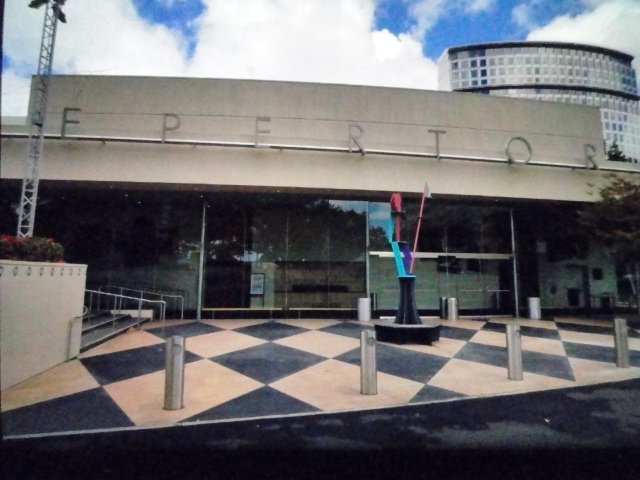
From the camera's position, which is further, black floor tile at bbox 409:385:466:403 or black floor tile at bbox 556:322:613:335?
black floor tile at bbox 556:322:613:335

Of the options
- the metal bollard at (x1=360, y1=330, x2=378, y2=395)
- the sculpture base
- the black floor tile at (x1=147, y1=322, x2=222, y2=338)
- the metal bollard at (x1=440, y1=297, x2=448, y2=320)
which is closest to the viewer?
the metal bollard at (x1=360, y1=330, x2=378, y2=395)

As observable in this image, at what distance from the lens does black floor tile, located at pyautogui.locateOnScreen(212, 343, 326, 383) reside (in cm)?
546

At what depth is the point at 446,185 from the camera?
1084 cm

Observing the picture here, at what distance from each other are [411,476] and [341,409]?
1.44 m

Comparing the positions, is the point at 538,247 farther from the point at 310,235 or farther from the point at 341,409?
the point at 341,409

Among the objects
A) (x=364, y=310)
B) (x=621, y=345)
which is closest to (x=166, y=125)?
(x=364, y=310)

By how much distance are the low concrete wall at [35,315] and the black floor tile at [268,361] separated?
9.16ft

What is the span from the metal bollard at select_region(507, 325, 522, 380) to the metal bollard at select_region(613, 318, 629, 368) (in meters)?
2.41

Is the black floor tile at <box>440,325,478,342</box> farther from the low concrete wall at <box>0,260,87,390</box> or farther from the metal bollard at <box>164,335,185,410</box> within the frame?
the low concrete wall at <box>0,260,87,390</box>

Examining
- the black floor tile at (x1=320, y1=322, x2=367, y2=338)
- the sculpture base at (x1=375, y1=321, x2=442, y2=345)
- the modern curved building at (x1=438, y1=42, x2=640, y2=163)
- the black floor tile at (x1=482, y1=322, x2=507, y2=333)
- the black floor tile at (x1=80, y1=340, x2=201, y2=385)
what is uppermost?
the modern curved building at (x1=438, y1=42, x2=640, y2=163)

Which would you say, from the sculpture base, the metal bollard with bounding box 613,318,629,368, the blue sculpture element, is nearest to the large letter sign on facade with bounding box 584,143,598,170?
the blue sculpture element

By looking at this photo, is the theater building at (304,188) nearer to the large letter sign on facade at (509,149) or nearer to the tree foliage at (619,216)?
the large letter sign on facade at (509,149)

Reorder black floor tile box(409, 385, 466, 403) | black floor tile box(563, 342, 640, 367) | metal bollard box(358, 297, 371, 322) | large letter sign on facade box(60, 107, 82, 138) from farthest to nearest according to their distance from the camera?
metal bollard box(358, 297, 371, 322) < large letter sign on facade box(60, 107, 82, 138) < black floor tile box(563, 342, 640, 367) < black floor tile box(409, 385, 466, 403)

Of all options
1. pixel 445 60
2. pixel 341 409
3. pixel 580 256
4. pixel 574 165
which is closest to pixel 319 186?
pixel 341 409
